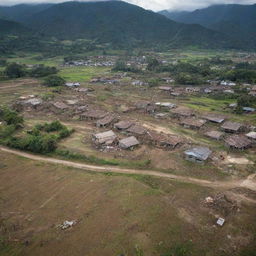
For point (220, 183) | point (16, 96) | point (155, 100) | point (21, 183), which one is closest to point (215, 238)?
point (220, 183)

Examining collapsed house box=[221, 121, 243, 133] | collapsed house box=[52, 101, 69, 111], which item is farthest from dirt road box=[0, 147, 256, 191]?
collapsed house box=[52, 101, 69, 111]

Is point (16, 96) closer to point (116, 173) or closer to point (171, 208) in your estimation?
point (116, 173)

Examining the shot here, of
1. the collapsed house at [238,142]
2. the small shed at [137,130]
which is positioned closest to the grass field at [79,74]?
the small shed at [137,130]

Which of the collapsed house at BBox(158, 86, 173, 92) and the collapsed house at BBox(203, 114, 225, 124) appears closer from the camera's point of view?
the collapsed house at BBox(203, 114, 225, 124)

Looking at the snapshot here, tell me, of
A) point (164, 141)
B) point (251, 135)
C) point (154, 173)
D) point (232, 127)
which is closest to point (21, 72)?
point (164, 141)

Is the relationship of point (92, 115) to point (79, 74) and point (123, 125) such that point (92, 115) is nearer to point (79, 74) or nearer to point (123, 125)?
point (123, 125)

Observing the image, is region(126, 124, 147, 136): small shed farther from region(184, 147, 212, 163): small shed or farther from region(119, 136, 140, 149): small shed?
region(184, 147, 212, 163): small shed

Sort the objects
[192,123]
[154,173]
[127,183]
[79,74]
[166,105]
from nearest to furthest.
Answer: [127,183], [154,173], [192,123], [166,105], [79,74]
